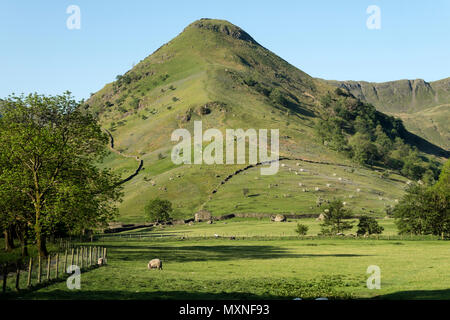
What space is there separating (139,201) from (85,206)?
127780 millimetres

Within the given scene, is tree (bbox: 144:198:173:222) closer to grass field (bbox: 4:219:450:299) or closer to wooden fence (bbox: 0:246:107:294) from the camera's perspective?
grass field (bbox: 4:219:450:299)

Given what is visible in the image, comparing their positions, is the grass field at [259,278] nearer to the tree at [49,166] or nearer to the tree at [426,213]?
the tree at [49,166]

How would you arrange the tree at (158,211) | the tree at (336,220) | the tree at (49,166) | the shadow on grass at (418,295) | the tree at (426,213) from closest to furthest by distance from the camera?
the shadow on grass at (418,295)
the tree at (49,166)
the tree at (426,213)
the tree at (336,220)
the tree at (158,211)

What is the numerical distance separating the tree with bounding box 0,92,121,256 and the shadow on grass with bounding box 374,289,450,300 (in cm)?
3356

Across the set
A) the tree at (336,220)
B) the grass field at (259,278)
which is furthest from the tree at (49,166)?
the tree at (336,220)

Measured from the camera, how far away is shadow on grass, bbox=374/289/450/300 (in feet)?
96.7

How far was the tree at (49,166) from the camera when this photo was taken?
50.3 meters

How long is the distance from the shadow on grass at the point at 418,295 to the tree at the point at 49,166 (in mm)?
33561

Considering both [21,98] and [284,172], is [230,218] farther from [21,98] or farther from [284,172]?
[21,98]

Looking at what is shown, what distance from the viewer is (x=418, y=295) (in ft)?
101

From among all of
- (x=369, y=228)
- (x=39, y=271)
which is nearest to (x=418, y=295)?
(x=39, y=271)

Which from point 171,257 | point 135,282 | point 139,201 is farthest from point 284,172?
point 135,282

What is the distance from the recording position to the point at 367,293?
32.3 meters

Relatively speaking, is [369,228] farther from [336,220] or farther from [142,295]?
[142,295]
